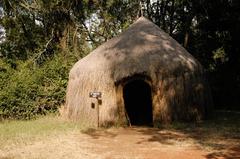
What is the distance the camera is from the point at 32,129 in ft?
44.9

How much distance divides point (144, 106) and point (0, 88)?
679cm

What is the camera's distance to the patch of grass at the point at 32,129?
39.5 feet

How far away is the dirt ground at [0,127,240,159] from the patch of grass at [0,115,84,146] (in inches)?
21.6

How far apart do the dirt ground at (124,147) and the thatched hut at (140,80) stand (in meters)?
1.39

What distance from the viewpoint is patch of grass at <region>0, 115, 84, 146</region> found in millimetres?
12027

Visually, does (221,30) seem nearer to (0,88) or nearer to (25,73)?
(25,73)

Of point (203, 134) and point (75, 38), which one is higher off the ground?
point (75, 38)

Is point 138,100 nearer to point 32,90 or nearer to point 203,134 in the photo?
point 32,90

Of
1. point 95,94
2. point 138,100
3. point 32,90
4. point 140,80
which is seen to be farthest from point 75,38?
point 95,94

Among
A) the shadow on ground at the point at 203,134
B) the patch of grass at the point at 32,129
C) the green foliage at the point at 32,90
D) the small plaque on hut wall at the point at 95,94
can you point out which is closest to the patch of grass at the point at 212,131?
the shadow on ground at the point at 203,134

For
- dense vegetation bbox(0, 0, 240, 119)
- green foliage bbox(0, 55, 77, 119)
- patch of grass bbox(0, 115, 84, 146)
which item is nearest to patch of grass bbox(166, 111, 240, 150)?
patch of grass bbox(0, 115, 84, 146)

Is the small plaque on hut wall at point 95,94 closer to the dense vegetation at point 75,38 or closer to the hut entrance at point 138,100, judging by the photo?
the dense vegetation at point 75,38

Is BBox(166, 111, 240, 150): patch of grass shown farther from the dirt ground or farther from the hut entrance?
the hut entrance

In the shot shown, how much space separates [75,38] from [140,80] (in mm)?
10564
